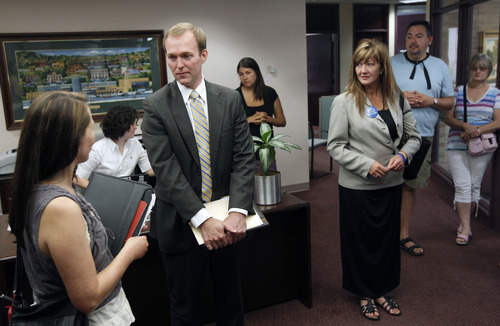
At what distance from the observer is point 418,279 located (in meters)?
2.93

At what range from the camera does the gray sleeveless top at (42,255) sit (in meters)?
1.06

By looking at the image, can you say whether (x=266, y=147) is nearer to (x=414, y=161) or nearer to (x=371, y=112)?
(x=371, y=112)

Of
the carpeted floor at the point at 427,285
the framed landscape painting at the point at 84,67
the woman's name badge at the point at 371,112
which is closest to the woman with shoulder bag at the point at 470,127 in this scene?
the carpeted floor at the point at 427,285

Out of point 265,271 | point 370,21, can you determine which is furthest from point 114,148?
point 370,21

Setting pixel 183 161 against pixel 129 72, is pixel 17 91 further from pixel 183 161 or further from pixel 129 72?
pixel 183 161

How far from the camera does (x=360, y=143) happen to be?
2.37m

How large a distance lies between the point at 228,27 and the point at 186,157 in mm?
3221

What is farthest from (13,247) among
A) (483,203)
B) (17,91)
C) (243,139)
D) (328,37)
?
(328,37)

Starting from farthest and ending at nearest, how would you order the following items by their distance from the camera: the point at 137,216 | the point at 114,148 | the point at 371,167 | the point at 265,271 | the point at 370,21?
the point at 370,21 → the point at 114,148 → the point at 265,271 → the point at 371,167 → the point at 137,216

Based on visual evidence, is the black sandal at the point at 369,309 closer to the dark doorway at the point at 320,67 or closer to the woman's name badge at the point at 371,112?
the woman's name badge at the point at 371,112

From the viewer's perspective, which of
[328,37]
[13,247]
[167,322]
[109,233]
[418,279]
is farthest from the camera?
[328,37]

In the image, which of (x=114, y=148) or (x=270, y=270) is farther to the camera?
(x=114, y=148)

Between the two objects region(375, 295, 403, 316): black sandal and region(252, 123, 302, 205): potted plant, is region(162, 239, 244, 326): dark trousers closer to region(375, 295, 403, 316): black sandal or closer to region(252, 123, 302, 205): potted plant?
region(252, 123, 302, 205): potted plant

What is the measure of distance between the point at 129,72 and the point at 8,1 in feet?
3.86
